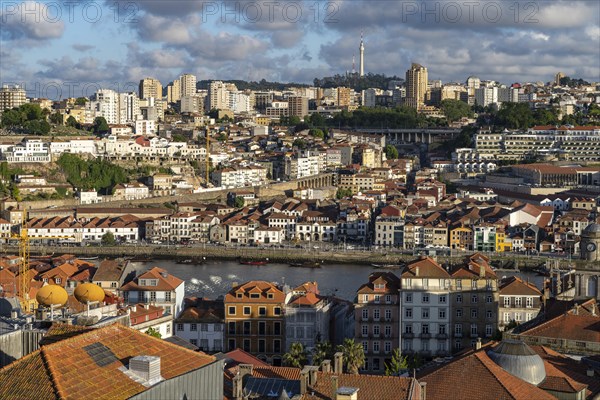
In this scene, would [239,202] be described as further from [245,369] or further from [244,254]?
[245,369]

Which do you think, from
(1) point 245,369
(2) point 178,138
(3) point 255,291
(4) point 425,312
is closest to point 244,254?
(3) point 255,291

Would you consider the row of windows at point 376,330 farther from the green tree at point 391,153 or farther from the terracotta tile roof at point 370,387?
the green tree at point 391,153

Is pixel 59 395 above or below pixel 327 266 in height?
above

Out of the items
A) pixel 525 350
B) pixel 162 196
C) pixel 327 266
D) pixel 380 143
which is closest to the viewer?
pixel 525 350

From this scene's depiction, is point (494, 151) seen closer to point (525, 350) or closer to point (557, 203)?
point (557, 203)

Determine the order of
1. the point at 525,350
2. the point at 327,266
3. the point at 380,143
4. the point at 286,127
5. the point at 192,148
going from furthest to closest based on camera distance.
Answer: the point at 286,127, the point at 380,143, the point at 192,148, the point at 327,266, the point at 525,350

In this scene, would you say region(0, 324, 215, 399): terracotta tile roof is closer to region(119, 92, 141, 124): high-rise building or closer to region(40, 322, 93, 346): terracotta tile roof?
region(40, 322, 93, 346): terracotta tile roof

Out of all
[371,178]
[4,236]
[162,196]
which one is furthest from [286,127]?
[4,236]
